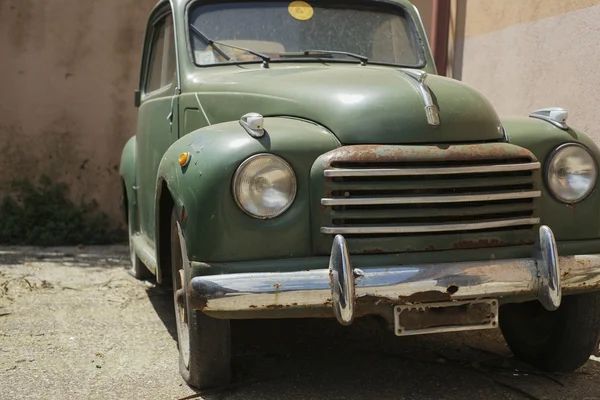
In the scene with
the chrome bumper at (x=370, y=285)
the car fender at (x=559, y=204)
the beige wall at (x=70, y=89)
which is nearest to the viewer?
the chrome bumper at (x=370, y=285)

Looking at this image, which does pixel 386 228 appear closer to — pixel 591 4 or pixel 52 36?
pixel 591 4

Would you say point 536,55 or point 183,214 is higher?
point 536,55

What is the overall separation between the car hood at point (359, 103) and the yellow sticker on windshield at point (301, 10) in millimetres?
501

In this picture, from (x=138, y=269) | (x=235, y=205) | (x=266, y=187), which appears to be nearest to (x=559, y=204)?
(x=266, y=187)

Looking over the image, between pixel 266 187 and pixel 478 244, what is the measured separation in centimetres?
86

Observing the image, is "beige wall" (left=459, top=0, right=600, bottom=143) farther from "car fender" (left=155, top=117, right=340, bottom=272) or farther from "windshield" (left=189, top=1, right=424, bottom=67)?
"car fender" (left=155, top=117, right=340, bottom=272)

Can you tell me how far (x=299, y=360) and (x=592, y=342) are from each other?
1315mm

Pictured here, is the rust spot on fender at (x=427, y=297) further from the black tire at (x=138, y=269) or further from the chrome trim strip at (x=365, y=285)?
the black tire at (x=138, y=269)

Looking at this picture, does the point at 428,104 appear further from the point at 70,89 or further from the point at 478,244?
the point at 70,89

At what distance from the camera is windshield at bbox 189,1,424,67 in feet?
13.3

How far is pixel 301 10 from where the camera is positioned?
4.19m

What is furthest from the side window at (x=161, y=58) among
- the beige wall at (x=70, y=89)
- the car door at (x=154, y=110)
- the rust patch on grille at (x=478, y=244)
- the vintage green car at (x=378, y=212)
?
the beige wall at (x=70, y=89)

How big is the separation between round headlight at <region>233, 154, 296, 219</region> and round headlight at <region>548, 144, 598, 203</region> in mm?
1085

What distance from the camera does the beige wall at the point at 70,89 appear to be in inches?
288
